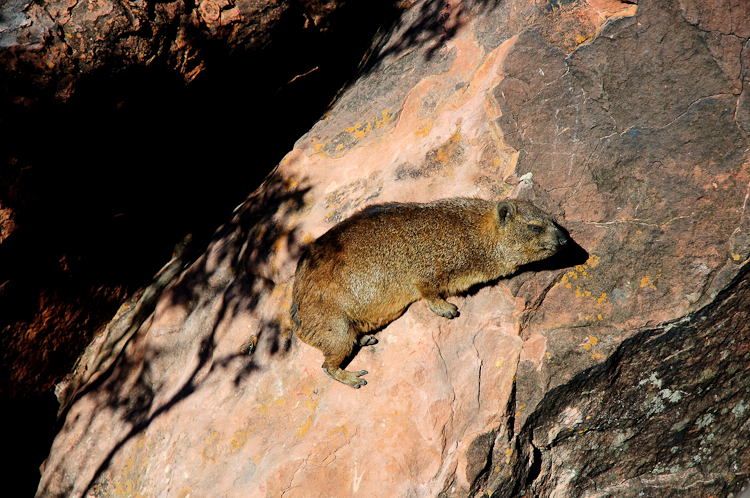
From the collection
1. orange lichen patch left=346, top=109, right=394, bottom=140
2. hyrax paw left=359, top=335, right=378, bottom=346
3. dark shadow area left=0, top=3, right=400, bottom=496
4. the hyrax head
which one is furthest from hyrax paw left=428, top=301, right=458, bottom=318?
orange lichen patch left=346, top=109, right=394, bottom=140

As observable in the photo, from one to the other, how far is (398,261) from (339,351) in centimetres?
127

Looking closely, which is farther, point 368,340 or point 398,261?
point 368,340

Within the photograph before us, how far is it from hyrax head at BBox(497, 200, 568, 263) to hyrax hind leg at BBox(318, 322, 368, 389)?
7.25ft

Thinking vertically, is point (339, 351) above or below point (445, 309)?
above

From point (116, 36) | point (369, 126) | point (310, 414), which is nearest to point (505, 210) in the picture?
point (369, 126)

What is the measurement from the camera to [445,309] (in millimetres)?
5809

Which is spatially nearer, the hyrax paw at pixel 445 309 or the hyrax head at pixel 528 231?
the hyrax head at pixel 528 231

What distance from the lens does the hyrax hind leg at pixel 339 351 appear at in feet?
18.7

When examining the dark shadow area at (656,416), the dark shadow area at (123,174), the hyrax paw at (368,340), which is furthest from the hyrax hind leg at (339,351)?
the dark shadow area at (656,416)

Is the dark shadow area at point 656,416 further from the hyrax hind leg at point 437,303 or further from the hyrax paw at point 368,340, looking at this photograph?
the hyrax paw at point 368,340

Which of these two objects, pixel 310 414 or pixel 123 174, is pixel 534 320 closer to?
pixel 310 414

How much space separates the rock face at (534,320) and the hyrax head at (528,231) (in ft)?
0.85

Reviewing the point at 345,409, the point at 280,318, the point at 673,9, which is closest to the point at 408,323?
the point at 345,409

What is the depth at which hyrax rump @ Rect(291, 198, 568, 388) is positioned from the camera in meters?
5.75
